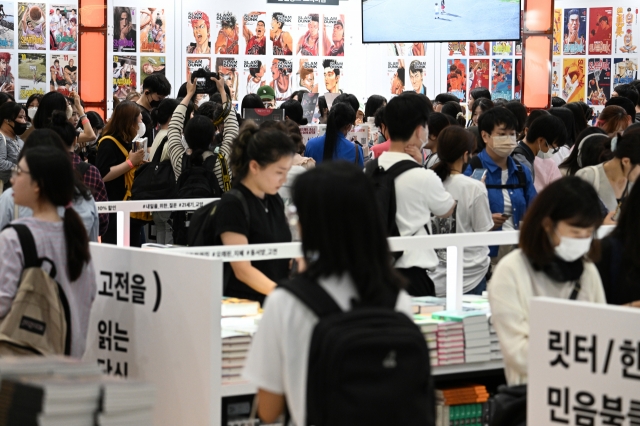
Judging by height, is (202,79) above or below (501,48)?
below

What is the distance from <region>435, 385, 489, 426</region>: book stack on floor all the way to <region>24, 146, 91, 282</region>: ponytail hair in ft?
5.36

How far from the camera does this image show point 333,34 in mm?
13633

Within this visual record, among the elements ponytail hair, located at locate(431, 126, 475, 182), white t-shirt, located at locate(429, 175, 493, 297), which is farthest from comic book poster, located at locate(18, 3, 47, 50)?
white t-shirt, located at locate(429, 175, 493, 297)

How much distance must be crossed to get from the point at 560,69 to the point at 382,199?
978 centimetres

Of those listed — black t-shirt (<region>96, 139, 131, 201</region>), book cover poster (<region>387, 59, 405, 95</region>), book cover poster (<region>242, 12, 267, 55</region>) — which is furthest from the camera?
book cover poster (<region>387, 59, 405, 95</region>)

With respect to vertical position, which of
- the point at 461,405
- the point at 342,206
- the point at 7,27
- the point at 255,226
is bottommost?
the point at 461,405

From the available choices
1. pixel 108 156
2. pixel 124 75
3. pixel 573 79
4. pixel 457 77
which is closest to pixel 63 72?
pixel 124 75

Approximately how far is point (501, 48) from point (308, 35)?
2.58 meters

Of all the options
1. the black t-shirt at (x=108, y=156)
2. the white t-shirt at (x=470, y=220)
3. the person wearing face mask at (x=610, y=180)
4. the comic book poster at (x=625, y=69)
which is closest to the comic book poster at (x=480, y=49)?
the comic book poster at (x=625, y=69)

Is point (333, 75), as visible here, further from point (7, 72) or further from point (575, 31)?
point (7, 72)

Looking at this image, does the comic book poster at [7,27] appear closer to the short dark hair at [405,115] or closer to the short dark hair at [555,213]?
the short dark hair at [405,115]

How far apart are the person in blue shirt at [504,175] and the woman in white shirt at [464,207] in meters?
0.49

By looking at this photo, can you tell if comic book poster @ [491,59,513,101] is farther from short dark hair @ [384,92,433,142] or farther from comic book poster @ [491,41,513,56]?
short dark hair @ [384,92,433,142]

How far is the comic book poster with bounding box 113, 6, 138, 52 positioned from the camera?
12.4 metres
